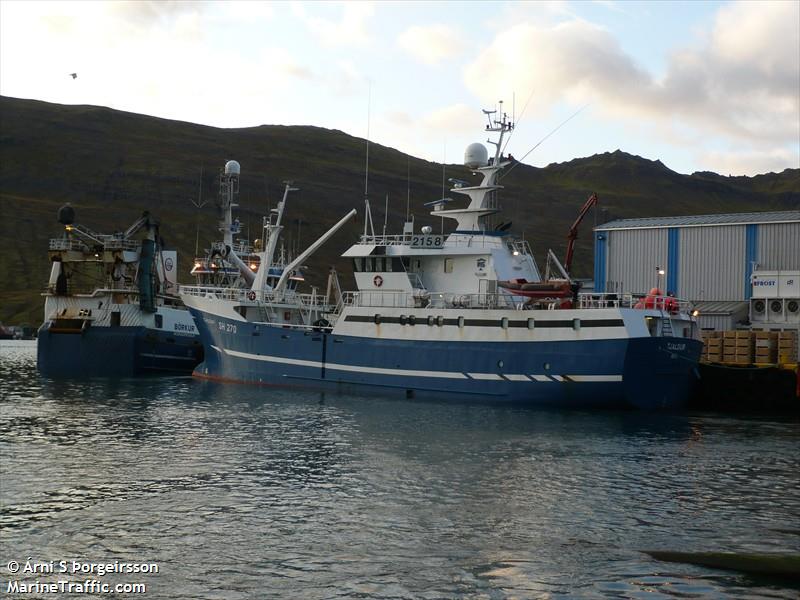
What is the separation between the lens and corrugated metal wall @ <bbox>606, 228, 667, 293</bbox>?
4794cm

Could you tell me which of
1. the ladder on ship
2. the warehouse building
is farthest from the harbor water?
the warehouse building

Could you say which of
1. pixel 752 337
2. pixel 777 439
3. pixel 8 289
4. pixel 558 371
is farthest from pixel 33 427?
pixel 8 289

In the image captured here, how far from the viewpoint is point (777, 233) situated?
44.2 meters

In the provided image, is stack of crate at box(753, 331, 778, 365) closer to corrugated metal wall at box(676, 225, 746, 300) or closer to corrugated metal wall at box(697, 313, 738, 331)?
corrugated metal wall at box(697, 313, 738, 331)

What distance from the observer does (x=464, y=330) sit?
36469 mm

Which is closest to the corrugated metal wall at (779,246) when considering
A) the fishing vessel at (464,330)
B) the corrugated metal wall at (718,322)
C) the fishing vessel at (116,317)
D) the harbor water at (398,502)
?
the corrugated metal wall at (718,322)

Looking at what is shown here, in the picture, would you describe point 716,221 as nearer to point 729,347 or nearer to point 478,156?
point 729,347

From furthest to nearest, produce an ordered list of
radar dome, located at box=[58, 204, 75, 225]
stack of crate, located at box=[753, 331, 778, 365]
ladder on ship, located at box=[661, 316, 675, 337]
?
radar dome, located at box=[58, 204, 75, 225]
stack of crate, located at box=[753, 331, 778, 365]
ladder on ship, located at box=[661, 316, 675, 337]

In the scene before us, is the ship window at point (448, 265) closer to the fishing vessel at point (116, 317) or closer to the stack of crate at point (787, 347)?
the stack of crate at point (787, 347)

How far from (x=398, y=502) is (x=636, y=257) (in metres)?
33.2

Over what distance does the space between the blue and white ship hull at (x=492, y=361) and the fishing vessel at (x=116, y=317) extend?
12.0 m

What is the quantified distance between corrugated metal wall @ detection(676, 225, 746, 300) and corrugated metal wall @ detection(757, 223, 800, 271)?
94 cm

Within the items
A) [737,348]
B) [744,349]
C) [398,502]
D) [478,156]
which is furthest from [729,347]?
[398,502]
